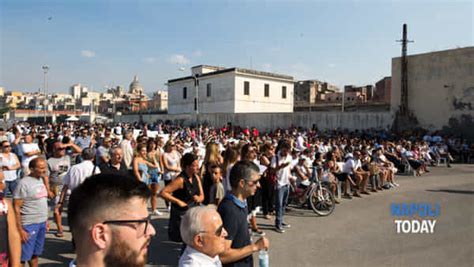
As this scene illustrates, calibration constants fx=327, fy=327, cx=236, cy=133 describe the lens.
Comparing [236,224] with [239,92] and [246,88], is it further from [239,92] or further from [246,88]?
[246,88]

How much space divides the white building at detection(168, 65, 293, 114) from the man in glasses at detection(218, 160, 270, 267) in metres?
40.3

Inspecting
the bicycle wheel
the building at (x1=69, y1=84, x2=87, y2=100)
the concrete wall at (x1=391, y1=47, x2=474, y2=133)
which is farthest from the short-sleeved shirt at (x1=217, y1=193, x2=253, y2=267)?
the building at (x1=69, y1=84, x2=87, y2=100)

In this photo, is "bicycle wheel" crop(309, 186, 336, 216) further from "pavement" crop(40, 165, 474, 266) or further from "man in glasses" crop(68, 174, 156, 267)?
"man in glasses" crop(68, 174, 156, 267)

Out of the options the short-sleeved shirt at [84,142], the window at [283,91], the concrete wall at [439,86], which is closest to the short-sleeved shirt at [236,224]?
the short-sleeved shirt at [84,142]

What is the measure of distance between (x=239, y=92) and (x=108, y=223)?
42.9 meters

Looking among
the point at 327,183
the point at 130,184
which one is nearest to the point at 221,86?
the point at 327,183

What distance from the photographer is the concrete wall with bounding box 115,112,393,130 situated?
89.9ft

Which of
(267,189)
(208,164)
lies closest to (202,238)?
(208,164)

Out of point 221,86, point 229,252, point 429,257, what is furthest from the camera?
point 221,86

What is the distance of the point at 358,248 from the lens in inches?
226

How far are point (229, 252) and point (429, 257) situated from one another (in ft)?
13.9

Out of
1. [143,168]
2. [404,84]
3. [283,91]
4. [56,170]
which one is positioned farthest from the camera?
[283,91]

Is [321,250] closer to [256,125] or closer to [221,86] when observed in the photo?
[256,125]

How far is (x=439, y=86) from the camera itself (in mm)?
24250
